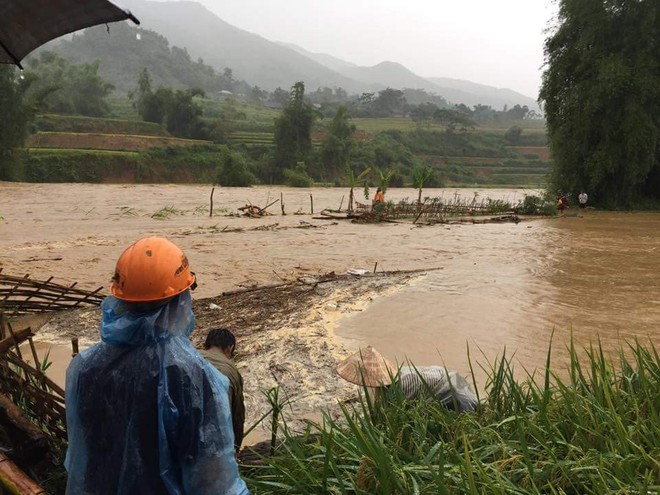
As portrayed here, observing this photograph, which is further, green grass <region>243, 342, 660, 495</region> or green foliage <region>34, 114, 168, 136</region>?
green foliage <region>34, 114, 168, 136</region>

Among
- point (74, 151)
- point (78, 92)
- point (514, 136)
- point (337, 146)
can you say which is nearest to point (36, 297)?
point (74, 151)

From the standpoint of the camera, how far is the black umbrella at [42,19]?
9.31 ft

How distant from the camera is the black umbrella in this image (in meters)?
2.84

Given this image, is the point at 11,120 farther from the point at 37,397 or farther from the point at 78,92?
the point at 37,397

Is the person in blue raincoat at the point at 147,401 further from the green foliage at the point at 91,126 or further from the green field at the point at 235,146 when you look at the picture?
the green foliage at the point at 91,126

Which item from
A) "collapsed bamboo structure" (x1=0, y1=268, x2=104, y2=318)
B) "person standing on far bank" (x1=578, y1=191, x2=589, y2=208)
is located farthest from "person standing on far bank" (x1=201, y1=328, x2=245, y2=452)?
"person standing on far bank" (x1=578, y1=191, x2=589, y2=208)

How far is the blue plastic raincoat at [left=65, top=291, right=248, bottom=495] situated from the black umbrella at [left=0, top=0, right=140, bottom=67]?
7.01ft

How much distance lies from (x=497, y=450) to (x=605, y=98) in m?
22.1

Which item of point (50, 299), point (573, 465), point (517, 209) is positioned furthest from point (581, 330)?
point (517, 209)

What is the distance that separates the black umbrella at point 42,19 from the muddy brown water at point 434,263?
394 cm

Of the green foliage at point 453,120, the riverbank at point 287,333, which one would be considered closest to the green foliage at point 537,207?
the riverbank at point 287,333

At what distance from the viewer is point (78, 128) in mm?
45688

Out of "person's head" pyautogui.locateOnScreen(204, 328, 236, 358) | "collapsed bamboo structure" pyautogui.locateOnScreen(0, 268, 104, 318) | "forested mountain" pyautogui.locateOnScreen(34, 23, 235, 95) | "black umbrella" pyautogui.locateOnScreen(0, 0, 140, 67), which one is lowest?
"collapsed bamboo structure" pyautogui.locateOnScreen(0, 268, 104, 318)

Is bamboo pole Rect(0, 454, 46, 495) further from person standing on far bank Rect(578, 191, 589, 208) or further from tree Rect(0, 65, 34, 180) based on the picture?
tree Rect(0, 65, 34, 180)
